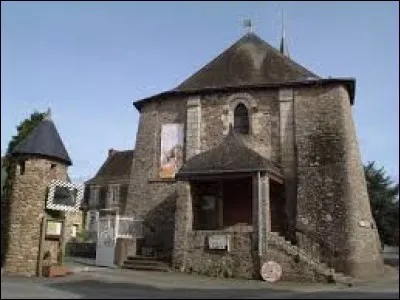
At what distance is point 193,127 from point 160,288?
10.8 meters

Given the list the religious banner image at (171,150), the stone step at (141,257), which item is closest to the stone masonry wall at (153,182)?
the religious banner image at (171,150)

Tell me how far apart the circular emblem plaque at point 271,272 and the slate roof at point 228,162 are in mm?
3410

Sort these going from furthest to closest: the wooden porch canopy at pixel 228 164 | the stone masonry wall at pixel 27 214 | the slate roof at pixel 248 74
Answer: the slate roof at pixel 248 74
the wooden porch canopy at pixel 228 164
the stone masonry wall at pixel 27 214

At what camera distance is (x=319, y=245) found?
20922 mm

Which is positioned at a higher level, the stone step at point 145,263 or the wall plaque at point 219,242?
the wall plaque at point 219,242

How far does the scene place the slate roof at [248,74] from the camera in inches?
934

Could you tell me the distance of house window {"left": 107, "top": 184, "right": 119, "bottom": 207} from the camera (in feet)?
131

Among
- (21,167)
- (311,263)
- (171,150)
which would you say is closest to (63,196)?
(21,167)

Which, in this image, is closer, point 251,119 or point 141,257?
point 141,257

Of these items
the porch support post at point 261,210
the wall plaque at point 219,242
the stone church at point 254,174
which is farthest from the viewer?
the stone church at point 254,174

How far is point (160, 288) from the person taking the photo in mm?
14711

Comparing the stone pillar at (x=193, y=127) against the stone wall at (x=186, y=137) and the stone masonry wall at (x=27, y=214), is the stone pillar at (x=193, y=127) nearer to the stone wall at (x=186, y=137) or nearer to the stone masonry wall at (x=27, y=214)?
the stone wall at (x=186, y=137)

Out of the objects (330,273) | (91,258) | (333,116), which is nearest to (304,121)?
(333,116)

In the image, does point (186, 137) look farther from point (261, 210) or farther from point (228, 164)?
point (261, 210)
